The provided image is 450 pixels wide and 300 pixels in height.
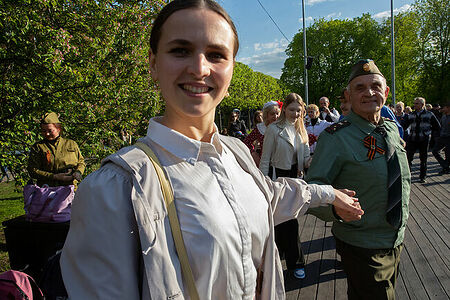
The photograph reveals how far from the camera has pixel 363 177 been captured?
2229 mm

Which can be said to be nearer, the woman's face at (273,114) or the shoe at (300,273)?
the shoe at (300,273)

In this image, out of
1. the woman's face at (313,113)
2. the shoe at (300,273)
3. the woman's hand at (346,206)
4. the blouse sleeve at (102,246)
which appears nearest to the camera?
the blouse sleeve at (102,246)

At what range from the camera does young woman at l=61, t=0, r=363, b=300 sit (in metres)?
0.83

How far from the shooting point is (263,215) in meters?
1.23

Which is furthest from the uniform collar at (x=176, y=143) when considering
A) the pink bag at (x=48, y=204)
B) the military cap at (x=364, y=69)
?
the pink bag at (x=48, y=204)

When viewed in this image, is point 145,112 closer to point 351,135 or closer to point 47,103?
point 47,103

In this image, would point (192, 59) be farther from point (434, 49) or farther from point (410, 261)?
point (434, 49)

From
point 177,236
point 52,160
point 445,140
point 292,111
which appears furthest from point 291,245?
point 445,140

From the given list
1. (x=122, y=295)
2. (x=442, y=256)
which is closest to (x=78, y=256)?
(x=122, y=295)

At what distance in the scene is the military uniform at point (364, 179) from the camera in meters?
2.19

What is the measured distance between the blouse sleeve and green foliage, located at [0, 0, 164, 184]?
3463 mm

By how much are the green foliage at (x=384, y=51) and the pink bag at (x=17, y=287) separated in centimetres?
3366

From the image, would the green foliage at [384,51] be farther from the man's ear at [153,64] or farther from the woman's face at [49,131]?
the man's ear at [153,64]

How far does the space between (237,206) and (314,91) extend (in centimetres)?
3832
